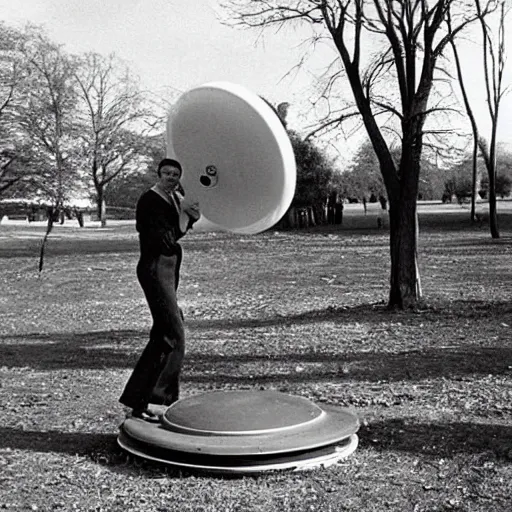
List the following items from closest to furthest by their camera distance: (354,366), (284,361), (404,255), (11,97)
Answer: (354,366)
(284,361)
(404,255)
(11,97)

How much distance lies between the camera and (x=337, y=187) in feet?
192

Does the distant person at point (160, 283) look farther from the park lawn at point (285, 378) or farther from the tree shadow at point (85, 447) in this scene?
the park lawn at point (285, 378)

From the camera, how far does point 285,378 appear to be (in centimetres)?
940

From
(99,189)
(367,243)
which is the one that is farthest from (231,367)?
(99,189)

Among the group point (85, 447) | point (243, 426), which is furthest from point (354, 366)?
point (243, 426)

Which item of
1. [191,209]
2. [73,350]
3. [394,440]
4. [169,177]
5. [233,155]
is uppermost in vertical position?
[233,155]

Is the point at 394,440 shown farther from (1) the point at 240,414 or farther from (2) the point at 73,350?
(2) the point at 73,350

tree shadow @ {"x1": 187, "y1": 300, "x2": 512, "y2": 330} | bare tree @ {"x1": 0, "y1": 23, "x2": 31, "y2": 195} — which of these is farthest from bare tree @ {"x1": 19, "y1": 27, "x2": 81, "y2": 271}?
tree shadow @ {"x1": 187, "y1": 300, "x2": 512, "y2": 330}

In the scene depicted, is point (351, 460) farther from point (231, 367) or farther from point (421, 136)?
point (421, 136)

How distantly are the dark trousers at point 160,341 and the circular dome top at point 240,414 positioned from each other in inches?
9.1

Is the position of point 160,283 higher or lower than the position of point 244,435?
higher

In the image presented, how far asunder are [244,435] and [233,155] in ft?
6.76

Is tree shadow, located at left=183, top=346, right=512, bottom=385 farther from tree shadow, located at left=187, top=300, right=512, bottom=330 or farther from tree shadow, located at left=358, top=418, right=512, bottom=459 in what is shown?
tree shadow, located at left=187, top=300, right=512, bottom=330

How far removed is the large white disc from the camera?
6.34 metres
